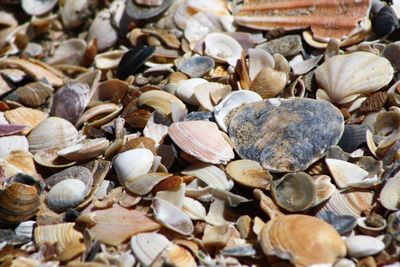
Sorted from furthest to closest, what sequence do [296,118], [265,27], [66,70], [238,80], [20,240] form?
[66,70], [265,27], [238,80], [296,118], [20,240]

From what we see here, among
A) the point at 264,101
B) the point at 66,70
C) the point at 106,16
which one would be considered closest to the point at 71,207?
the point at 264,101

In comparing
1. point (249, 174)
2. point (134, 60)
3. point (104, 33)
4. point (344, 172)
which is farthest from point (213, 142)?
point (104, 33)

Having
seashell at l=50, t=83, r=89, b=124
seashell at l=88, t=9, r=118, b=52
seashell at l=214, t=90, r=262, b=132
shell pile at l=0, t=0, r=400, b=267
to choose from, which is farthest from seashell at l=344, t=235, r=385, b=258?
seashell at l=88, t=9, r=118, b=52

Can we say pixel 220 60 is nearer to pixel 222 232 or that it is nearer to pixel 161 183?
pixel 161 183

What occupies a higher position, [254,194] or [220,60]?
[220,60]

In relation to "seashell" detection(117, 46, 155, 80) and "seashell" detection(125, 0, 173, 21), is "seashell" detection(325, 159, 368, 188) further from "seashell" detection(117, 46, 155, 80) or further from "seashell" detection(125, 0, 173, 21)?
"seashell" detection(125, 0, 173, 21)

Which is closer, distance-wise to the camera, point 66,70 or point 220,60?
point 220,60

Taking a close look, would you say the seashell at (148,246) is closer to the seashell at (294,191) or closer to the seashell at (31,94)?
the seashell at (294,191)

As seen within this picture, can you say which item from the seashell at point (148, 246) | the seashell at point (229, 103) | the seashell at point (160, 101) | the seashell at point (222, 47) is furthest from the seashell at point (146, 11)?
the seashell at point (148, 246)

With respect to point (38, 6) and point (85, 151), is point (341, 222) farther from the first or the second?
point (38, 6)
